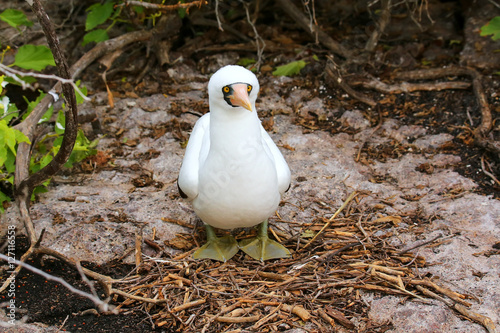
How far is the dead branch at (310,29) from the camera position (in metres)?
6.31

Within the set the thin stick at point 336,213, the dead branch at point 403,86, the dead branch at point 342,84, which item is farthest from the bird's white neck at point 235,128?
the dead branch at point 403,86

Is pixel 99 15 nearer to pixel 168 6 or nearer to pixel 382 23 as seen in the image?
pixel 168 6

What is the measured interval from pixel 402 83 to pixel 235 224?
3.16m

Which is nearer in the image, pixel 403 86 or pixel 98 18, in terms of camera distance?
pixel 98 18

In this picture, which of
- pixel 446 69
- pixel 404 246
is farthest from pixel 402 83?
pixel 404 246

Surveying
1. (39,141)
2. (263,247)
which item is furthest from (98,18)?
(263,247)

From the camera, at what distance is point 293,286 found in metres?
3.50

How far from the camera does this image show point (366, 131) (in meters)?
5.46

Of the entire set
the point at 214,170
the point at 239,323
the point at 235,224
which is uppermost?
the point at 214,170

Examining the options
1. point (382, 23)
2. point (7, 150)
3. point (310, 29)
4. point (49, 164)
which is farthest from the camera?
point (310, 29)

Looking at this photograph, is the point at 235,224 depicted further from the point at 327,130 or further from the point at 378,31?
the point at 378,31

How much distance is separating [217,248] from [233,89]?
1323 mm

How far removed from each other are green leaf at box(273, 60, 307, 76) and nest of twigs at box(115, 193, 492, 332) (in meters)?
2.50

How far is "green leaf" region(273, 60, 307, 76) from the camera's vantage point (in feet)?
19.9
